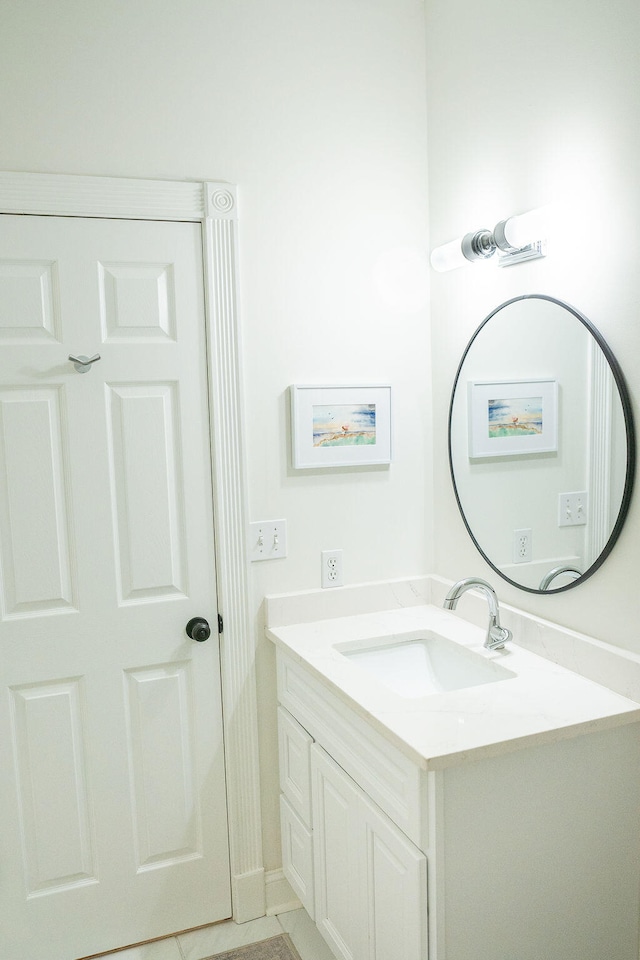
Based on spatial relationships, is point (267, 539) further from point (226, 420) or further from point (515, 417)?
point (515, 417)

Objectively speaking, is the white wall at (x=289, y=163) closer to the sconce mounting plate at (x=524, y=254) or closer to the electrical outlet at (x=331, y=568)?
the electrical outlet at (x=331, y=568)

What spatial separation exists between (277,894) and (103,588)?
1105 millimetres

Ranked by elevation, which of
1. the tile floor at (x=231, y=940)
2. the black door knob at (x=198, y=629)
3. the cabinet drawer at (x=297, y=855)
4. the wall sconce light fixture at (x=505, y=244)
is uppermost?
the wall sconce light fixture at (x=505, y=244)

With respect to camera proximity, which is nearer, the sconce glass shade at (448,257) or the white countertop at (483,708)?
the white countertop at (483,708)

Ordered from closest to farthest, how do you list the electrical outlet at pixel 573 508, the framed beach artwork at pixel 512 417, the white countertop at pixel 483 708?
the white countertop at pixel 483 708
the electrical outlet at pixel 573 508
the framed beach artwork at pixel 512 417

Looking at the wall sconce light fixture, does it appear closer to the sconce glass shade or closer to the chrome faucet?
the sconce glass shade

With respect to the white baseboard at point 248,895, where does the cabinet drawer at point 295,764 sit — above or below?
above

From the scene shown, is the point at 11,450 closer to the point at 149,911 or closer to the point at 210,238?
the point at 210,238

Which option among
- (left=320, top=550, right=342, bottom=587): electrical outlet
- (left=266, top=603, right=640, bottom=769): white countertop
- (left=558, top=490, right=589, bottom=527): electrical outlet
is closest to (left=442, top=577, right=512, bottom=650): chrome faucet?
(left=266, top=603, right=640, bottom=769): white countertop

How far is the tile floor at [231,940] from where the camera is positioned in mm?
2080

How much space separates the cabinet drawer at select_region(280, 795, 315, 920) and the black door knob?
0.56 meters

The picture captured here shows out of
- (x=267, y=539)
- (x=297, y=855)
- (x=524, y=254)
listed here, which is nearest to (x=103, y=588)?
(x=267, y=539)

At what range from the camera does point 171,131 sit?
2012mm

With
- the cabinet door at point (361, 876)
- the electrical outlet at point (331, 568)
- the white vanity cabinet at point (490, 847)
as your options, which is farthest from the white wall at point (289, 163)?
the white vanity cabinet at point (490, 847)
